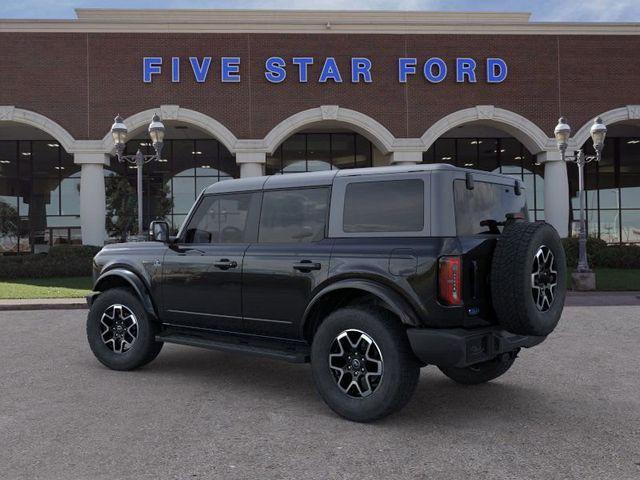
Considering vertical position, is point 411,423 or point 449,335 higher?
point 449,335

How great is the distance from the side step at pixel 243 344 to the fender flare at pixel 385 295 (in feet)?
2.02

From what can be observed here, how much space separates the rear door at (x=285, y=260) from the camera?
4.95 metres

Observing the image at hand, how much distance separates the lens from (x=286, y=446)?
4020mm

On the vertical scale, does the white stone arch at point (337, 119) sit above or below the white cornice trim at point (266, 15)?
below

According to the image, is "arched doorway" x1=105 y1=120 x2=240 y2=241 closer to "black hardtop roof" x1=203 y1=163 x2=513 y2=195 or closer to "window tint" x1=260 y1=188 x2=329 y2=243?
"black hardtop roof" x1=203 y1=163 x2=513 y2=195

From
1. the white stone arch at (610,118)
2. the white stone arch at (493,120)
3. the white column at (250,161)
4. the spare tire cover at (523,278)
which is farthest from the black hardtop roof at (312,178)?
the white stone arch at (610,118)

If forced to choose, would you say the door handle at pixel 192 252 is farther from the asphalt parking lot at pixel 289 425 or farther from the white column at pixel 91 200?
the white column at pixel 91 200

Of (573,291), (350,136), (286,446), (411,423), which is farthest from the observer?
(350,136)

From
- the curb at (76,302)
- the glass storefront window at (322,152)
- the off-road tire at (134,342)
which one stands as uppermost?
the glass storefront window at (322,152)

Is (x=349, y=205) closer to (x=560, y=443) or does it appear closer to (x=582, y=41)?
(x=560, y=443)

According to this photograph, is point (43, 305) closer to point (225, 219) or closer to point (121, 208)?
point (225, 219)

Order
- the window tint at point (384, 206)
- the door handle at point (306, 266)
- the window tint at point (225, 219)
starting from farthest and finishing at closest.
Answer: the window tint at point (225, 219) < the door handle at point (306, 266) < the window tint at point (384, 206)

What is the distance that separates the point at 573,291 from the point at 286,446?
13.4 m

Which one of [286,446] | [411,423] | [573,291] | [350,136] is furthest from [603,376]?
[350,136]
